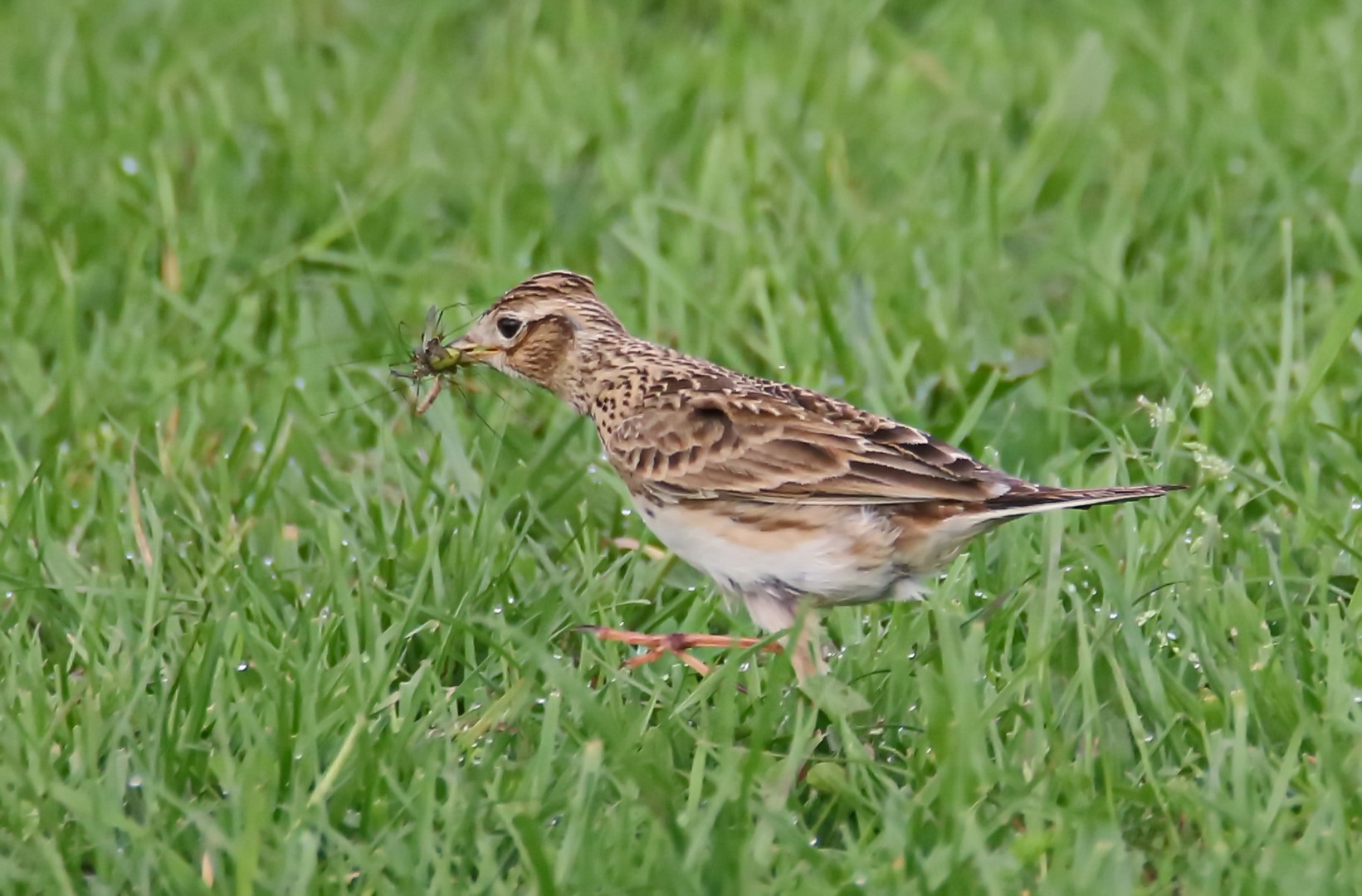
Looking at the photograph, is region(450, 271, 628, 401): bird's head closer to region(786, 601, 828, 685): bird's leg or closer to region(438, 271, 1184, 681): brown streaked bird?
region(438, 271, 1184, 681): brown streaked bird

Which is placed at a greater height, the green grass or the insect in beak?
the insect in beak

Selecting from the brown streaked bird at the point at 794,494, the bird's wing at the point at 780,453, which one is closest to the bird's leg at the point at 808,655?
the brown streaked bird at the point at 794,494

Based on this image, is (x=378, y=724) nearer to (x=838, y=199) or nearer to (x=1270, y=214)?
(x=838, y=199)

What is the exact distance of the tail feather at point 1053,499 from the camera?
15.0ft

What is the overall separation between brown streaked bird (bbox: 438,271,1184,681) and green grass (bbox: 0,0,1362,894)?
0.21m

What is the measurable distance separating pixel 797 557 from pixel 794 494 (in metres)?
0.16

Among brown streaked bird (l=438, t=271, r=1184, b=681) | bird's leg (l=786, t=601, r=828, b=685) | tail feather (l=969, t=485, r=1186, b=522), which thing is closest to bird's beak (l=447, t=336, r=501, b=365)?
brown streaked bird (l=438, t=271, r=1184, b=681)

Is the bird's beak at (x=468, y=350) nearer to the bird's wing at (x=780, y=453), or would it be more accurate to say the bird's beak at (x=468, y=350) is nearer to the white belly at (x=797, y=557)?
the bird's wing at (x=780, y=453)

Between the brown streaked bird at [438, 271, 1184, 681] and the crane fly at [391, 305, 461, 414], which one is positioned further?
the crane fly at [391, 305, 461, 414]

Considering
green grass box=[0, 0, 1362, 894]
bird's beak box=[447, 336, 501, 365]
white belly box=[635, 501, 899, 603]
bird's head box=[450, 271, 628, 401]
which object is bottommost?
green grass box=[0, 0, 1362, 894]

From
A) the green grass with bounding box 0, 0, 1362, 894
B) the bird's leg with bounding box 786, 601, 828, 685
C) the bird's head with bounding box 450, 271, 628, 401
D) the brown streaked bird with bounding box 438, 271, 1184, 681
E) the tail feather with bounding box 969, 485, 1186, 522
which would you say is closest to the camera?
the green grass with bounding box 0, 0, 1362, 894

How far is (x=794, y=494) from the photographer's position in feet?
16.3

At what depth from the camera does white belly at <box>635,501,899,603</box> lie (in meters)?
4.87

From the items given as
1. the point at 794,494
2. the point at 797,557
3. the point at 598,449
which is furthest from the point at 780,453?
the point at 598,449
